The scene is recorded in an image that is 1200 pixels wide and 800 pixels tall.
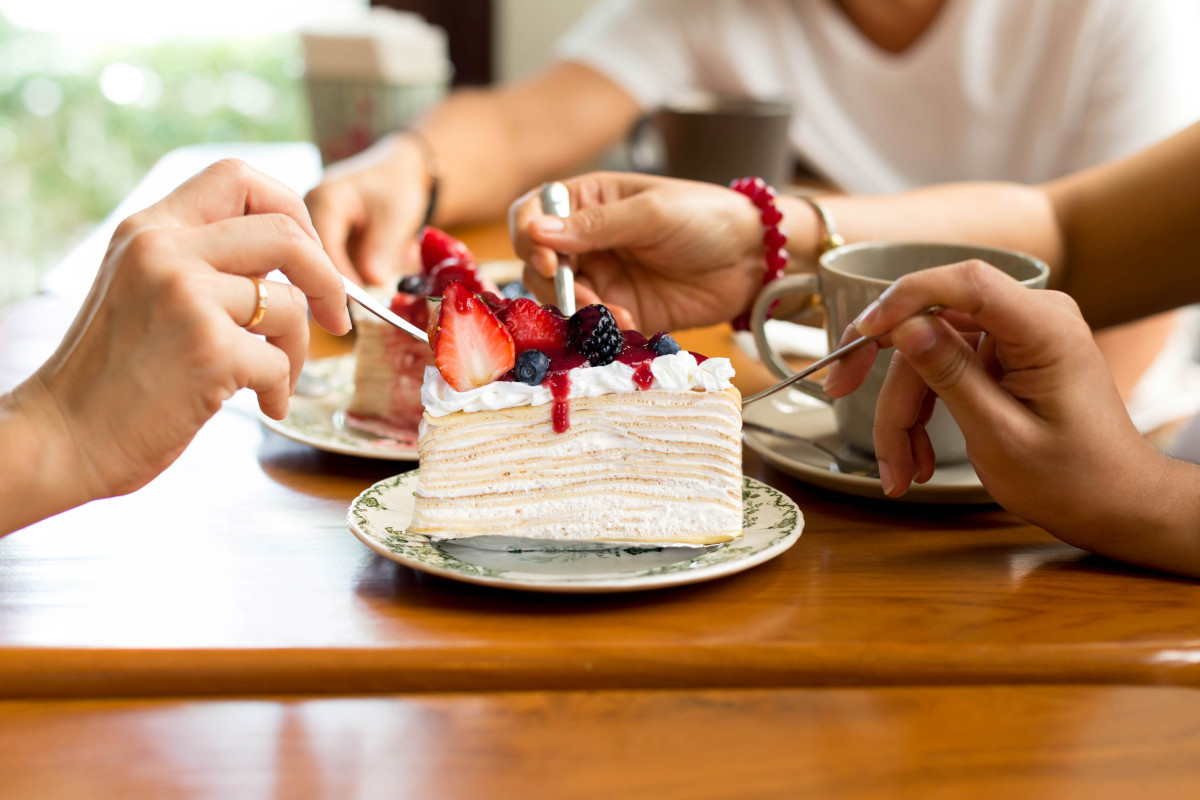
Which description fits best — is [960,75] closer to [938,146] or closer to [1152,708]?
[938,146]

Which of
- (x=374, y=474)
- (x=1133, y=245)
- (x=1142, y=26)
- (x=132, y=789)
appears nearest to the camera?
(x=132, y=789)

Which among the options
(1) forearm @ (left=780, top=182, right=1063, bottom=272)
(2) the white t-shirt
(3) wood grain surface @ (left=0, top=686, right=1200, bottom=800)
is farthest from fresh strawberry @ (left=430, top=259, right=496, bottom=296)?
(2) the white t-shirt

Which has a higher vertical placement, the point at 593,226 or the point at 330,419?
the point at 593,226

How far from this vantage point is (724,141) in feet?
5.62

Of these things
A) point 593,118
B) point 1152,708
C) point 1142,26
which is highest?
point 1142,26

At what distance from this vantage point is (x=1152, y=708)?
558mm

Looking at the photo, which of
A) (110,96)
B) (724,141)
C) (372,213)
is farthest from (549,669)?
(110,96)

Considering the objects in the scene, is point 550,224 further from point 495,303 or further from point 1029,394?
point 1029,394

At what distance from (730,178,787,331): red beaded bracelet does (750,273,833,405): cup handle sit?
0.49 ft

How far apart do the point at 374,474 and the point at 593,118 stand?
142cm

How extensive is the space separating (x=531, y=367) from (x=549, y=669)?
0.20m

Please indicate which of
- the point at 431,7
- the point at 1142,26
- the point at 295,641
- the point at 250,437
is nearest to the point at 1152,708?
the point at 295,641

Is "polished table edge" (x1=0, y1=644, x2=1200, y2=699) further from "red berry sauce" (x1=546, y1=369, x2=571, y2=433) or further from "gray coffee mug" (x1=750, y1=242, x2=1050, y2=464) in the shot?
"gray coffee mug" (x1=750, y1=242, x2=1050, y2=464)

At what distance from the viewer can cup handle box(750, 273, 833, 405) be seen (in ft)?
3.05
